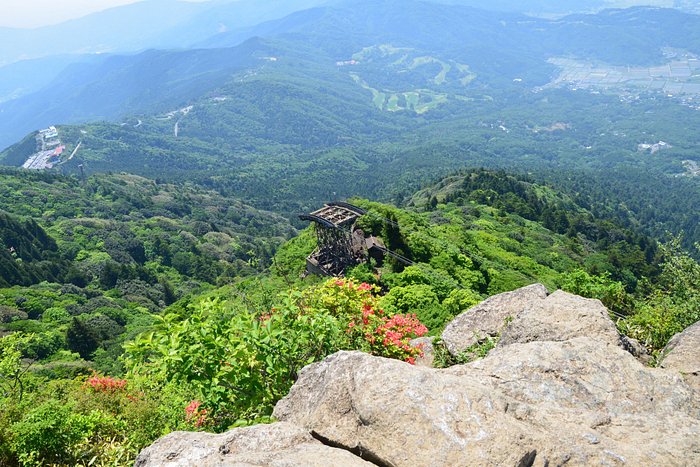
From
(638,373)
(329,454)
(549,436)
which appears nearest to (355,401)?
(329,454)

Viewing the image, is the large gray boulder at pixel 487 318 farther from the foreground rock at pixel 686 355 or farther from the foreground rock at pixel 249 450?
the foreground rock at pixel 249 450

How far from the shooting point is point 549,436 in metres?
9.10

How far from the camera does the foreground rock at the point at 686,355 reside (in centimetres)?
1276

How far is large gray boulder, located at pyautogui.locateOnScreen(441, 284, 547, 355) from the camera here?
17.4 metres

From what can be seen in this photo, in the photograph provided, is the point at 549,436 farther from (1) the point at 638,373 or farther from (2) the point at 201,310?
(2) the point at 201,310

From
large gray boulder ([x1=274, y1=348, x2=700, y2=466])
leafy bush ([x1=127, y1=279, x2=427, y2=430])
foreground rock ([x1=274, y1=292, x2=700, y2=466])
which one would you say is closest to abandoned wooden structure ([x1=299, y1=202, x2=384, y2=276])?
leafy bush ([x1=127, y1=279, x2=427, y2=430])

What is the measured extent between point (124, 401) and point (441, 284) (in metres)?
27.5

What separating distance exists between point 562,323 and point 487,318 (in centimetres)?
396

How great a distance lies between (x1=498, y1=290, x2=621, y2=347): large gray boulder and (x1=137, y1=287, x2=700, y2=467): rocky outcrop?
1439 millimetres

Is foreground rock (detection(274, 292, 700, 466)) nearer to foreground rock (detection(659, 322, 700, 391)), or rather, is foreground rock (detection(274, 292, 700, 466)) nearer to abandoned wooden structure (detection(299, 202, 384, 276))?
foreground rock (detection(659, 322, 700, 391))

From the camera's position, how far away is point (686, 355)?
13.5 meters

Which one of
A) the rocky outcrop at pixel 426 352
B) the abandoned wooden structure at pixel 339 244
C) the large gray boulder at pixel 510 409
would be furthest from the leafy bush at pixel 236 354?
the abandoned wooden structure at pixel 339 244

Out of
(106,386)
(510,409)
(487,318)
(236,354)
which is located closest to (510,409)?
(510,409)

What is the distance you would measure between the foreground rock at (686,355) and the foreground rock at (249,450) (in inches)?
394
